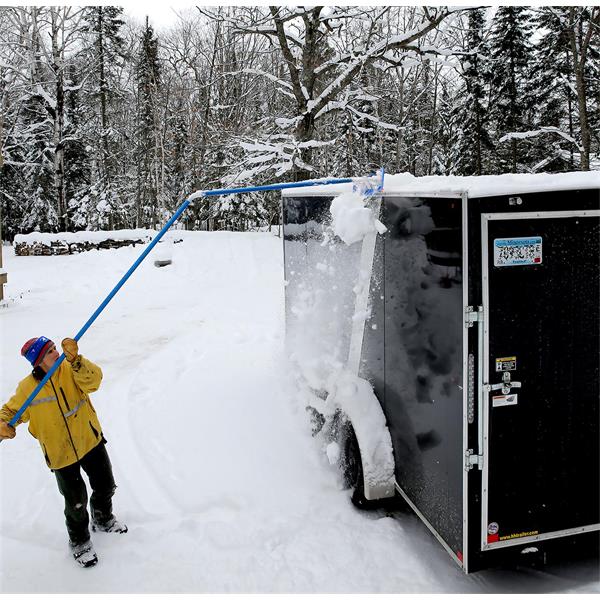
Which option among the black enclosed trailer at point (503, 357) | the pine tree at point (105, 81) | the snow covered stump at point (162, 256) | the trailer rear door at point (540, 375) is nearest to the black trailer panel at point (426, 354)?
the black enclosed trailer at point (503, 357)

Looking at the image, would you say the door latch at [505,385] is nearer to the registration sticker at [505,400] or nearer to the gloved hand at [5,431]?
the registration sticker at [505,400]

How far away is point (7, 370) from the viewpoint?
898 cm

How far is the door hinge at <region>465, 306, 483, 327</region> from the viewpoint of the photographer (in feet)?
11.4

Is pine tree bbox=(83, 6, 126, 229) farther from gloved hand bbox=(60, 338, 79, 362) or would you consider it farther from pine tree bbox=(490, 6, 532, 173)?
gloved hand bbox=(60, 338, 79, 362)

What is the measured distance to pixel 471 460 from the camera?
11.8ft

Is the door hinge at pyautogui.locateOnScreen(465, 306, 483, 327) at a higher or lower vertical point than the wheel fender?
higher

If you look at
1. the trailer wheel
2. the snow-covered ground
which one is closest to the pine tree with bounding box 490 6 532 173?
the snow-covered ground

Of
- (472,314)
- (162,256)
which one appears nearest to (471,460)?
(472,314)

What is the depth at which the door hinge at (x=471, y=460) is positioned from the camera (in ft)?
11.8

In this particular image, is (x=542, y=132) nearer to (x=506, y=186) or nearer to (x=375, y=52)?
(x=375, y=52)

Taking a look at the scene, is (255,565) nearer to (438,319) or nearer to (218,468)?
(218,468)

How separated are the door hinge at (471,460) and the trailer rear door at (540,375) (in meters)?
0.07

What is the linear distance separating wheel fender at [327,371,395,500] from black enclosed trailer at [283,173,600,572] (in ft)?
1.42

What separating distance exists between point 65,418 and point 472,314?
9.77 ft
